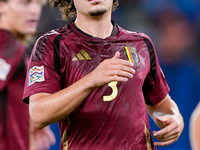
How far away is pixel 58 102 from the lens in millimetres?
1376

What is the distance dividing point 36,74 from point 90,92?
28cm

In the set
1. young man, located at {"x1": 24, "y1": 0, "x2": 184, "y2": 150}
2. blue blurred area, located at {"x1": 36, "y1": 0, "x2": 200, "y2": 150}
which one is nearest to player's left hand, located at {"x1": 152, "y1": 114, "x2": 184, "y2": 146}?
young man, located at {"x1": 24, "y1": 0, "x2": 184, "y2": 150}

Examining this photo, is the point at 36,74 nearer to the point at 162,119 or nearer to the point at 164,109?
the point at 162,119

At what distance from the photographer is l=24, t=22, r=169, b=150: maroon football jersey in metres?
1.53

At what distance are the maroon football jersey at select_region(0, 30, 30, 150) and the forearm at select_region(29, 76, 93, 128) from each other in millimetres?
1013

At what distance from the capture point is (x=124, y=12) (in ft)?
12.8

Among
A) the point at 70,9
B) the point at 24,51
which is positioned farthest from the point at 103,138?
the point at 24,51

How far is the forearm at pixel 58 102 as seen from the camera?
1.35 metres

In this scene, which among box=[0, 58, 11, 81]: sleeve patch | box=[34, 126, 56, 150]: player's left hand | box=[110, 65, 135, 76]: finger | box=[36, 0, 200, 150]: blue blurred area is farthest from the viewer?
box=[36, 0, 200, 150]: blue blurred area

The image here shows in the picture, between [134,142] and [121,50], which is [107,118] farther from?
[121,50]

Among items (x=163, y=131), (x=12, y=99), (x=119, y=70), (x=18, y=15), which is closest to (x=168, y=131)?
(x=163, y=131)

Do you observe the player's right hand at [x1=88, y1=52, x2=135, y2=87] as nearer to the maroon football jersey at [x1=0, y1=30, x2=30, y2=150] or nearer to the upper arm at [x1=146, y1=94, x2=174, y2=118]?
the upper arm at [x1=146, y1=94, x2=174, y2=118]

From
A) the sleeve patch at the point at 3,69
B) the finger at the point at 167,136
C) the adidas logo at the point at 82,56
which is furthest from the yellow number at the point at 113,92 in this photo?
the sleeve patch at the point at 3,69

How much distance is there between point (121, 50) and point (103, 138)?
45 centimetres
